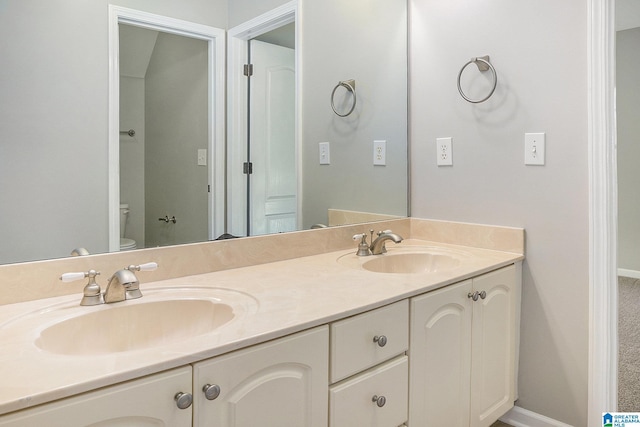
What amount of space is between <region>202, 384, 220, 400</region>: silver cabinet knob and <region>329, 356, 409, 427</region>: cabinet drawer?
32 cm

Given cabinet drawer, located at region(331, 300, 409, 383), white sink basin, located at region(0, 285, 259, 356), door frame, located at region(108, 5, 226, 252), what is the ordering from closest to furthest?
white sink basin, located at region(0, 285, 259, 356) → cabinet drawer, located at region(331, 300, 409, 383) → door frame, located at region(108, 5, 226, 252)

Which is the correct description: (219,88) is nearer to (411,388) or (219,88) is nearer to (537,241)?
(411,388)

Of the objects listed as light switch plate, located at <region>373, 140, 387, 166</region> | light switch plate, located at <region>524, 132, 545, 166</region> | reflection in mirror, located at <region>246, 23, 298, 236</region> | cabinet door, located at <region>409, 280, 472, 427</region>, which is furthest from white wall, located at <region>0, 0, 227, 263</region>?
light switch plate, located at <region>524, 132, 545, 166</region>

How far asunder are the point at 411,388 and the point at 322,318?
1.51 feet

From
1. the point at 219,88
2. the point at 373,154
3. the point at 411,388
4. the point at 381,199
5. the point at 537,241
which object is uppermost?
the point at 219,88

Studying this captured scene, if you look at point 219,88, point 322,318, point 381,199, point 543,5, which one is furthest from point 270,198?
point 543,5

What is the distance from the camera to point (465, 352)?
1.50 m

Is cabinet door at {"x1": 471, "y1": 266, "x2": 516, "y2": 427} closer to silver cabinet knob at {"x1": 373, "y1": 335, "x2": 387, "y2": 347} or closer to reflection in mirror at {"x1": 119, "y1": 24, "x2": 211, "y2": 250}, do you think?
silver cabinet knob at {"x1": 373, "y1": 335, "x2": 387, "y2": 347}

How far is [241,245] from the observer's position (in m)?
1.56

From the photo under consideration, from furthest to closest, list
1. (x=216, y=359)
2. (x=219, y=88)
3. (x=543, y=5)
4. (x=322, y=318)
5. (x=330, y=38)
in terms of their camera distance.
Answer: (x=330, y=38) < (x=543, y=5) < (x=219, y=88) < (x=322, y=318) < (x=216, y=359)

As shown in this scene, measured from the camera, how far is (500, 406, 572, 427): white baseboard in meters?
1.72

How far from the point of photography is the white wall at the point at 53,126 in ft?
3.70

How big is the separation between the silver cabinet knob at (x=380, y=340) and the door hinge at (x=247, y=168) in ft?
2.50

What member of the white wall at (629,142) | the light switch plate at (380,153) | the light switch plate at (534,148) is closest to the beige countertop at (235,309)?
the light switch plate at (534,148)
